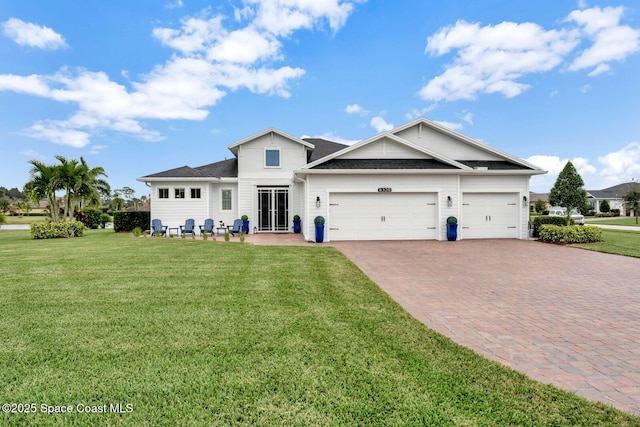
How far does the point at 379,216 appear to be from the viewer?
14.6m

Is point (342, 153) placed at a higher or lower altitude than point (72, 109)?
lower

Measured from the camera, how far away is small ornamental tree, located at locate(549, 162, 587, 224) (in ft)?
63.6

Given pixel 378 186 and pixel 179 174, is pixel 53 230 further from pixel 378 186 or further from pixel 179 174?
pixel 378 186

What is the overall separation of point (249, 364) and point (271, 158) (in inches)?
631

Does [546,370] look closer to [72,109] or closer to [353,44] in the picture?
[353,44]

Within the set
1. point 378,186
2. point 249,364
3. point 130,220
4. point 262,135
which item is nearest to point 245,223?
point 262,135

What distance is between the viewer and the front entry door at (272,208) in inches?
723

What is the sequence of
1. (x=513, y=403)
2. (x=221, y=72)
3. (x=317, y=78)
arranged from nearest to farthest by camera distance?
(x=513, y=403) < (x=221, y=72) < (x=317, y=78)

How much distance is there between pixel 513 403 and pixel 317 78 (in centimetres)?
2137

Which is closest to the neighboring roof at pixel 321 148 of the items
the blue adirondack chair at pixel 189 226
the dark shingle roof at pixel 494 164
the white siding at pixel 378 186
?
the white siding at pixel 378 186

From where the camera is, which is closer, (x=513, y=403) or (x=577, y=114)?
(x=513, y=403)

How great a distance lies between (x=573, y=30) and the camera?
1547 cm

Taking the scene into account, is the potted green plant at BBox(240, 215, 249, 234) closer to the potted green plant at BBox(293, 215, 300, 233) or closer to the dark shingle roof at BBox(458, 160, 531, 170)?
the potted green plant at BBox(293, 215, 300, 233)

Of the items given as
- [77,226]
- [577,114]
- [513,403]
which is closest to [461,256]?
[513,403]
